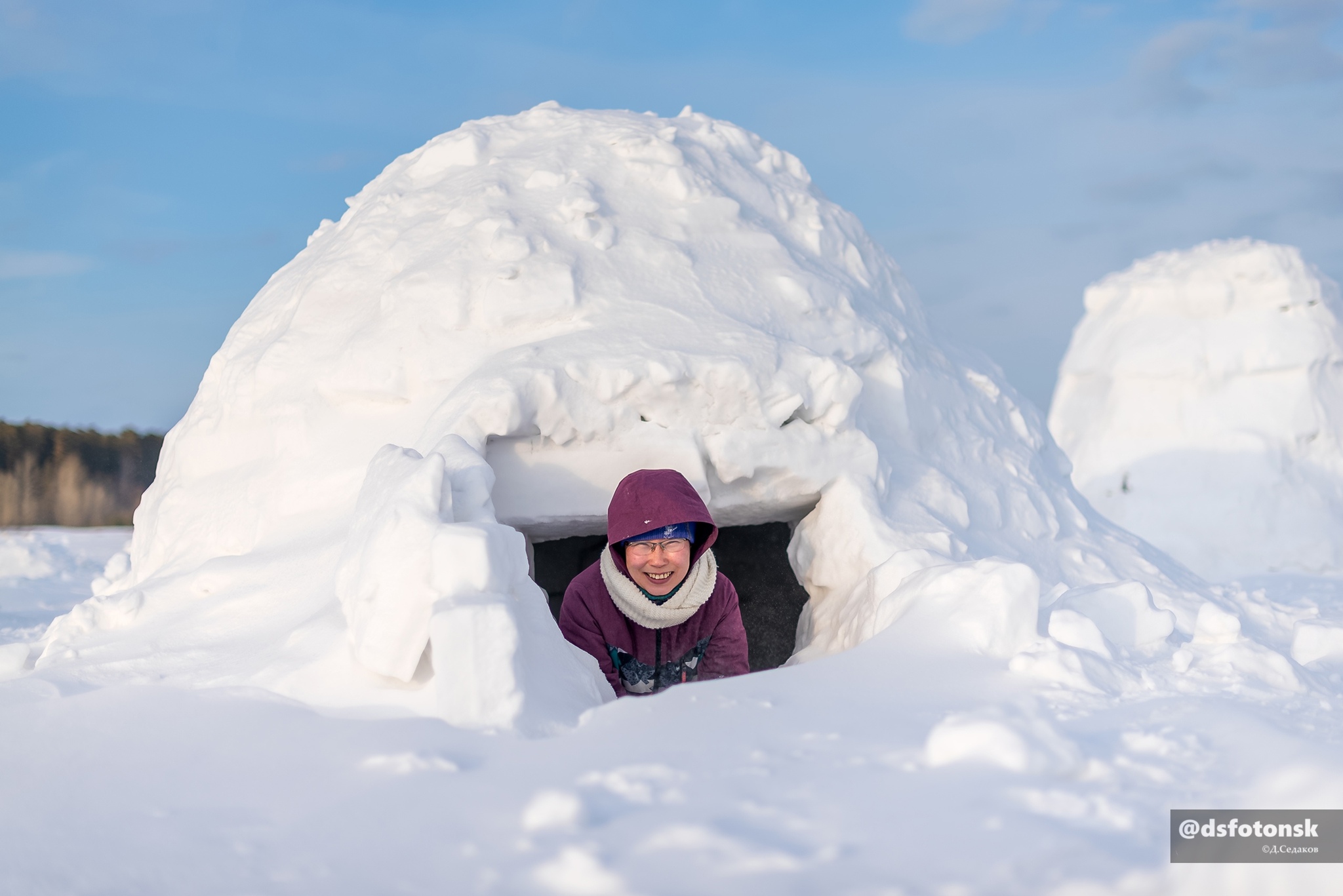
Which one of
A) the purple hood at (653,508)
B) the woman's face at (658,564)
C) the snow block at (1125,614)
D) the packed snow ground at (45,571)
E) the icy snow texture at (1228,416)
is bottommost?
the packed snow ground at (45,571)

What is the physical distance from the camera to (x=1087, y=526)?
16.3 ft

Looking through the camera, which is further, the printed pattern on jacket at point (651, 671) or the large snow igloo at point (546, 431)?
the printed pattern on jacket at point (651, 671)

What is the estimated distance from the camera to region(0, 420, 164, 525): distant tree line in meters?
12.1

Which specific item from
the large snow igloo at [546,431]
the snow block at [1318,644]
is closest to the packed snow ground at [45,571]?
the large snow igloo at [546,431]

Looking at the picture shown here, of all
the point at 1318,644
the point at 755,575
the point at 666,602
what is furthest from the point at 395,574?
the point at 755,575

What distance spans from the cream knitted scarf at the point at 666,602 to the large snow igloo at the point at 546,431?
0.43m

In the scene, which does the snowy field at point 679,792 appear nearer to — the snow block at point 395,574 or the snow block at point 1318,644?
the snow block at point 395,574

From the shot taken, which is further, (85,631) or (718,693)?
(85,631)

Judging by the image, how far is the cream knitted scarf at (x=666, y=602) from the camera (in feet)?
10.6

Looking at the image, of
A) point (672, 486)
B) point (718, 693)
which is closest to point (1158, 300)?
point (672, 486)

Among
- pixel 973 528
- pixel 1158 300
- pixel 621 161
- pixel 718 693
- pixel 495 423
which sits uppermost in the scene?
pixel 1158 300

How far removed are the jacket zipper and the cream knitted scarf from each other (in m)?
0.14

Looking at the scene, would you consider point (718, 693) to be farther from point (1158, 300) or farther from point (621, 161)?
point (1158, 300)

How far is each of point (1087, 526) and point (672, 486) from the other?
2.72 meters
